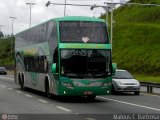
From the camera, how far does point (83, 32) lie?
75.4ft

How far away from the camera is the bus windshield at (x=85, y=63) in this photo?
73.5ft

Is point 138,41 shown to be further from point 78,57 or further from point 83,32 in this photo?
point 78,57

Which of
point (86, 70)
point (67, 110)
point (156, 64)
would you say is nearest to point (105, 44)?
point (86, 70)

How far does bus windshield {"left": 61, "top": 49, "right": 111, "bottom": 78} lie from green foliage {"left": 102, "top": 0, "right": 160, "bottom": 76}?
4694cm

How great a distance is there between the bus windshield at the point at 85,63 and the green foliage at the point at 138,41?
4694cm

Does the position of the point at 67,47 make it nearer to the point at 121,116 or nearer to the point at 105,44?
the point at 105,44

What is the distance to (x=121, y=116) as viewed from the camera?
16.8m

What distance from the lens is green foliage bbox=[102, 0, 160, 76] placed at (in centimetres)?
7367

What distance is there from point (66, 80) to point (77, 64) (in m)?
0.82

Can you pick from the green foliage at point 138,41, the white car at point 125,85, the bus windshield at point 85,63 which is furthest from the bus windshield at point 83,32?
the green foliage at point 138,41

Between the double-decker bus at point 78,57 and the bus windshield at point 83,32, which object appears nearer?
the double-decker bus at point 78,57

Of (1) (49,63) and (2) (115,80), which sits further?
(2) (115,80)

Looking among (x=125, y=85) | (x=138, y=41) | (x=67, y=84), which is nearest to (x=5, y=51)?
(x=138, y=41)

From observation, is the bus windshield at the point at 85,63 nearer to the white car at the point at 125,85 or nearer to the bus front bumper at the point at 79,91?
the bus front bumper at the point at 79,91
